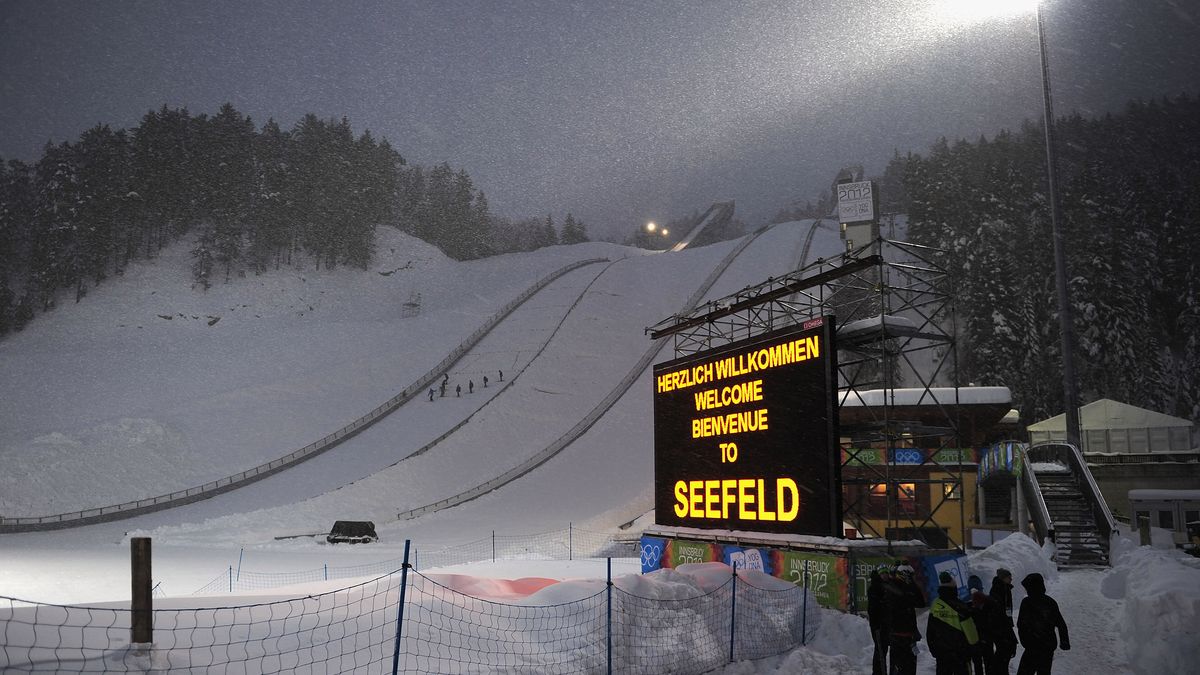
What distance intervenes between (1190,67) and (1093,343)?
67.4 m

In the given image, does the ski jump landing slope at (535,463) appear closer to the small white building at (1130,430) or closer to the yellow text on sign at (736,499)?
the yellow text on sign at (736,499)

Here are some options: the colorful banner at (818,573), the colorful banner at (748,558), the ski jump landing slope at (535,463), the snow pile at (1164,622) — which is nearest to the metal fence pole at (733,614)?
the colorful banner at (818,573)

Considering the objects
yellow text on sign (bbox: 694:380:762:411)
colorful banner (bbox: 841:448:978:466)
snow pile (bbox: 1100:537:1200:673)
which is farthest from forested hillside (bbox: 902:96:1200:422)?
snow pile (bbox: 1100:537:1200:673)

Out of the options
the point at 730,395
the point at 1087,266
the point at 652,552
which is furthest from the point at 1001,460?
the point at 1087,266

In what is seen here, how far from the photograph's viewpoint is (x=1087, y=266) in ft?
166

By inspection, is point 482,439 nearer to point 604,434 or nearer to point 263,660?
point 604,434

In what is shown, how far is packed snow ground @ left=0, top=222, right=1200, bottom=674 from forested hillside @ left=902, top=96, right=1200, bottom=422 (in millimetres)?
17581

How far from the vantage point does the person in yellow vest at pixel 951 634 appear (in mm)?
8078

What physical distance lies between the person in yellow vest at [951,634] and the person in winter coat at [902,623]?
249 millimetres

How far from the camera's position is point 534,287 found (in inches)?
2995

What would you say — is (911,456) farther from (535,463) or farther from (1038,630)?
(1038,630)

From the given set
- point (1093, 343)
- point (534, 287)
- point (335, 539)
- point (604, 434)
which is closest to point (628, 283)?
point (534, 287)

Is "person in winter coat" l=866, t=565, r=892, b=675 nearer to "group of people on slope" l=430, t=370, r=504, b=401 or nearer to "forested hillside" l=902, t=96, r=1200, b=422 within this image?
"forested hillside" l=902, t=96, r=1200, b=422

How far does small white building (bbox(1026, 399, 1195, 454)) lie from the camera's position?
1302 inches
